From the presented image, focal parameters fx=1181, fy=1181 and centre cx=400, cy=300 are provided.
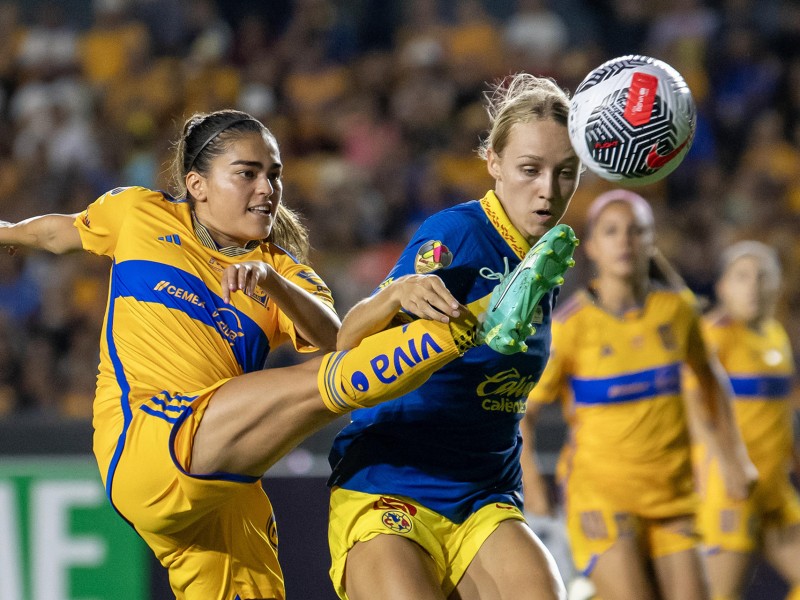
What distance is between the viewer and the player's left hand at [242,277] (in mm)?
3266

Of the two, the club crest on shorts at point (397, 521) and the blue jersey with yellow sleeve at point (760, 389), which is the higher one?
the blue jersey with yellow sleeve at point (760, 389)

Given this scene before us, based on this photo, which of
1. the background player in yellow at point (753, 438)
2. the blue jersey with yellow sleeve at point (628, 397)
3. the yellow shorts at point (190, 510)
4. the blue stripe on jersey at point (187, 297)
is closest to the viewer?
the yellow shorts at point (190, 510)

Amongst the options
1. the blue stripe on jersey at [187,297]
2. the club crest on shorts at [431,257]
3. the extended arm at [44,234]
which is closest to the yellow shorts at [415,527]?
the blue stripe on jersey at [187,297]

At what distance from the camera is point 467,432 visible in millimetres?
3543

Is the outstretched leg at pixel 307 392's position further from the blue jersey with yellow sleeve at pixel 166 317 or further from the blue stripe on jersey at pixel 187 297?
the blue stripe on jersey at pixel 187 297

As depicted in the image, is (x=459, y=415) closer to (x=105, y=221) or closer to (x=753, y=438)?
(x=105, y=221)

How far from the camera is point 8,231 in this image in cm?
403

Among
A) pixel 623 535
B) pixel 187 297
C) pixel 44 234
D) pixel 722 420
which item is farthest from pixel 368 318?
pixel 722 420

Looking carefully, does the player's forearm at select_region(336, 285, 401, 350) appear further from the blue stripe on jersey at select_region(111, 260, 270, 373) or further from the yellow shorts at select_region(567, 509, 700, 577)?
the yellow shorts at select_region(567, 509, 700, 577)

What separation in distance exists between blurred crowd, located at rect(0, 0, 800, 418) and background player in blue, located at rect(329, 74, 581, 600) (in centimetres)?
461

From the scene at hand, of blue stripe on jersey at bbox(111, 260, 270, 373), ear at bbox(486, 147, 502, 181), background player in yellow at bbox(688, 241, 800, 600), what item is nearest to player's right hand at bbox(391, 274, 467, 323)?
ear at bbox(486, 147, 502, 181)

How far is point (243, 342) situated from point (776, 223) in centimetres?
584

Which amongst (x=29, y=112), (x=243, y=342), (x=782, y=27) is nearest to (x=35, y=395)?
(x=29, y=112)

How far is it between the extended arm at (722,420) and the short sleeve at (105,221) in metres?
2.68
